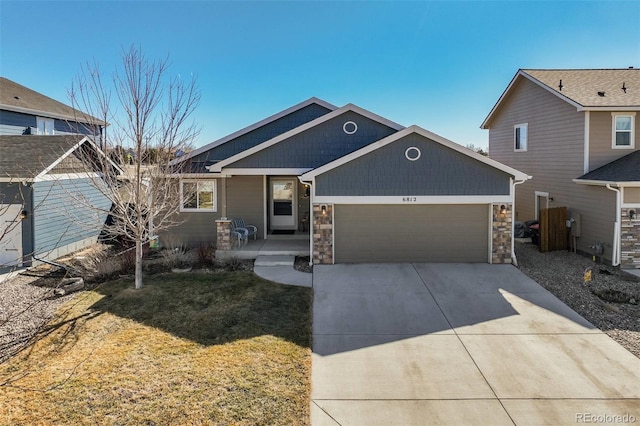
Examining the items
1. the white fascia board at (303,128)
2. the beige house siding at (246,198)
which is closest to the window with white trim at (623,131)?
the white fascia board at (303,128)

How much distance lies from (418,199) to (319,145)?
418 centimetres

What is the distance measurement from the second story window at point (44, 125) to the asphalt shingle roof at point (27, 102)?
56cm

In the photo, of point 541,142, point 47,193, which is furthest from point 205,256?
point 541,142

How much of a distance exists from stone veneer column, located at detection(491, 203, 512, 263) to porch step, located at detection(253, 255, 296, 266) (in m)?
6.10

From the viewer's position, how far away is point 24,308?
27.9 feet

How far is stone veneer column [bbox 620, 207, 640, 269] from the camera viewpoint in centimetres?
1159

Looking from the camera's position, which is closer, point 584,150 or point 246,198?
point 584,150

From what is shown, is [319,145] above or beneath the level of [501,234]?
above

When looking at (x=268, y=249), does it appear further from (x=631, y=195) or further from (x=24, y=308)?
(x=631, y=195)

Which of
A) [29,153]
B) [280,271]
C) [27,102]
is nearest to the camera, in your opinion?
[280,271]

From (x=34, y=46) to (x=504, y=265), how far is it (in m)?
20.2

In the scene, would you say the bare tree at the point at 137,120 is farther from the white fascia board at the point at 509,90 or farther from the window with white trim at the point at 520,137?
the window with white trim at the point at 520,137

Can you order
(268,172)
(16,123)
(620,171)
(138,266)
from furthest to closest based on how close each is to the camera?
(16,123) < (268,172) < (620,171) < (138,266)

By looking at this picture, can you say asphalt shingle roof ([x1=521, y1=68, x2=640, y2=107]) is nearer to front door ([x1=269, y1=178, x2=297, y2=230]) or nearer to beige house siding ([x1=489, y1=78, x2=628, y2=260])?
beige house siding ([x1=489, y1=78, x2=628, y2=260])
